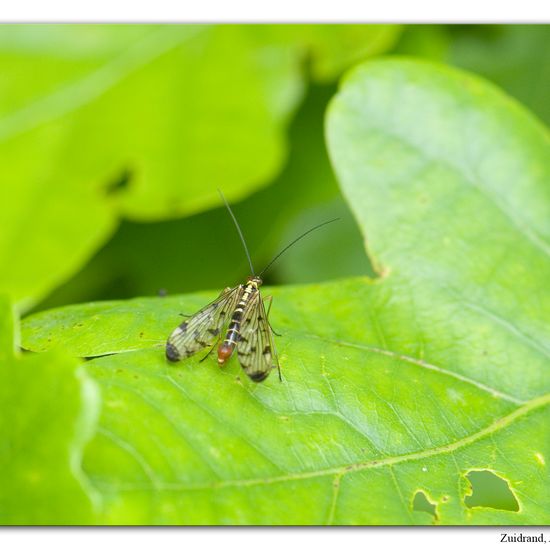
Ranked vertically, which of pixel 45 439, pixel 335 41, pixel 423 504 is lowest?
pixel 423 504

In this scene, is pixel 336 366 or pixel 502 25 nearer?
pixel 336 366

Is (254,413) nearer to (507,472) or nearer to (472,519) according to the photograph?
(472,519)

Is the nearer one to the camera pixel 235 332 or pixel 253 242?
pixel 235 332

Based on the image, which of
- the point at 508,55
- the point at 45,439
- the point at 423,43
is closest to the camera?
the point at 45,439

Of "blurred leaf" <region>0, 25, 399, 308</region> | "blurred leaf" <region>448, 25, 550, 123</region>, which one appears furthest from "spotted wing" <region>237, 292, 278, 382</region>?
"blurred leaf" <region>448, 25, 550, 123</region>

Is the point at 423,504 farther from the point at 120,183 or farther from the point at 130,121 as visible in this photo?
the point at 130,121

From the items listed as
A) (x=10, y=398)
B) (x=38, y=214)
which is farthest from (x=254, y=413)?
(x=38, y=214)
